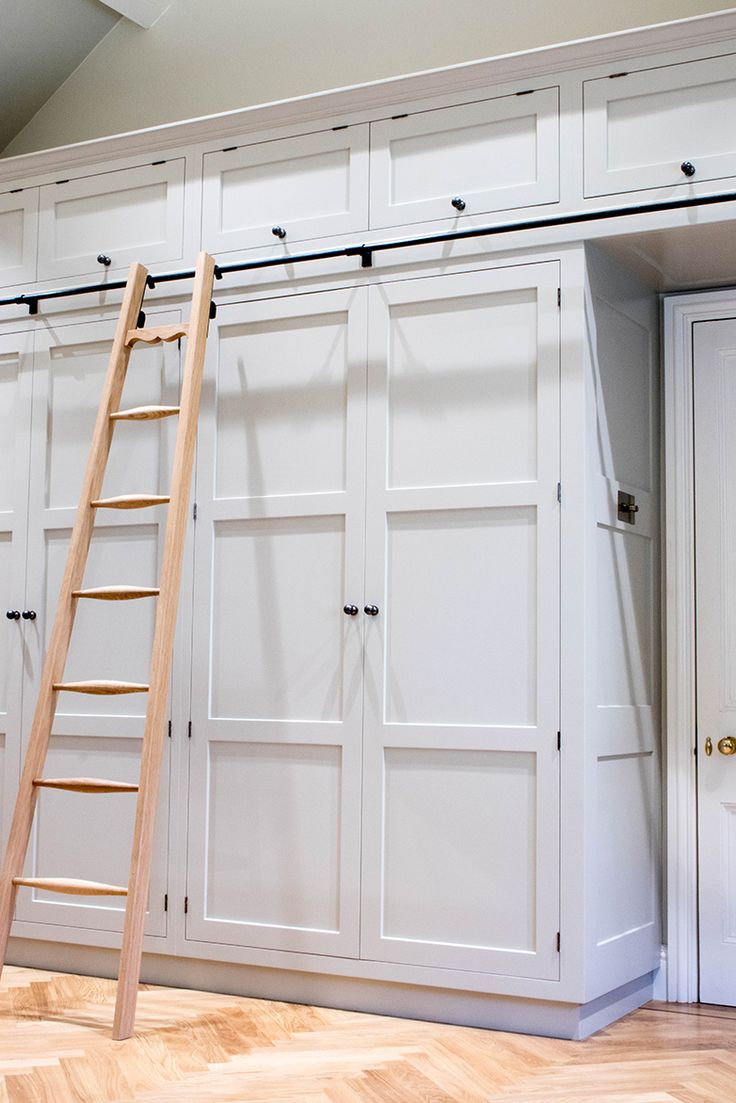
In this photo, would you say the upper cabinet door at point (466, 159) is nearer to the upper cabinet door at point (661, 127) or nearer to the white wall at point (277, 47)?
the upper cabinet door at point (661, 127)

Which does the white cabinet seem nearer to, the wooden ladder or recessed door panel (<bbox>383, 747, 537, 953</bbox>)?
recessed door panel (<bbox>383, 747, 537, 953</bbox>)

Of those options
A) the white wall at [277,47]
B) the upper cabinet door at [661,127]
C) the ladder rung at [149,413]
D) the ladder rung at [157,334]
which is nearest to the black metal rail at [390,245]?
the upper cabinet door at [661,127]

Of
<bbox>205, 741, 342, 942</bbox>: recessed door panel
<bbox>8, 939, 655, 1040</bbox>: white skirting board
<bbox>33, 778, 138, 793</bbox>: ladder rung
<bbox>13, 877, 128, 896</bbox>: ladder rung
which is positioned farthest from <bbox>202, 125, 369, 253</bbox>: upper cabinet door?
<bbox>8, 939, 655, 1040</bbox>: white skirting board

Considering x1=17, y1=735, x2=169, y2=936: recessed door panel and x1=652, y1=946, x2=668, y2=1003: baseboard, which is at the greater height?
x1=17, y1=735, x2=169, y2=936: recessed door panel

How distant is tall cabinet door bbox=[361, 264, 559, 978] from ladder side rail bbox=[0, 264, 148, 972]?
75 cm

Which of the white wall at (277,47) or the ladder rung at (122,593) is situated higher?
the white wall at (277,47)

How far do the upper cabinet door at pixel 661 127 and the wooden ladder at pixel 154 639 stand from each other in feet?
3.74

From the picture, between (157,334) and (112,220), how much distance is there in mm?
626

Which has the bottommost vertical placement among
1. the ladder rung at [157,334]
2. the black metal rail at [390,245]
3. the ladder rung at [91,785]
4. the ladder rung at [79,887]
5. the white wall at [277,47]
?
the ladder rung at [79,887]

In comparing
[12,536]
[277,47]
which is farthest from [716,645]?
[277,47]

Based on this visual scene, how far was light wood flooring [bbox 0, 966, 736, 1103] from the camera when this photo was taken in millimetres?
2621

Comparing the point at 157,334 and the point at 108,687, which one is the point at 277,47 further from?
the point at 108,687

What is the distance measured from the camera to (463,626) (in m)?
3.27

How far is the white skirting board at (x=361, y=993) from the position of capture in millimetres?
3098
